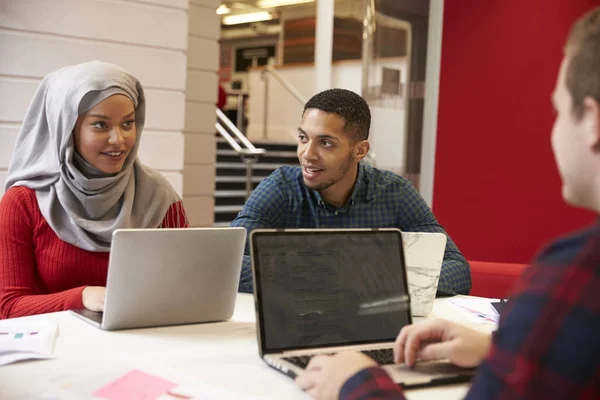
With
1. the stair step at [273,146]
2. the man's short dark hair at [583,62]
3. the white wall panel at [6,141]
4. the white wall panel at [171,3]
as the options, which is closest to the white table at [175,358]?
the man's short dark hair at [583,62]

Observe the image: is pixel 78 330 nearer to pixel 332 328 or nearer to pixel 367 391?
pixel 332 328

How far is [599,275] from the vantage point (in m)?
0.71

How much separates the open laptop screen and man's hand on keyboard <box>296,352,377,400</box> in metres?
0.22

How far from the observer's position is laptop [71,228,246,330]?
1.46 meters

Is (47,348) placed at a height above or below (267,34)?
below

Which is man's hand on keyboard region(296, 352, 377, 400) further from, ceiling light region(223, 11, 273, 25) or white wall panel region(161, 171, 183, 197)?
ceiling light region(223, 11, 273, 25)

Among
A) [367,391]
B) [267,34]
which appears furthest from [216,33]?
[267,34]

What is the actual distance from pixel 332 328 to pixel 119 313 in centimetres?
48

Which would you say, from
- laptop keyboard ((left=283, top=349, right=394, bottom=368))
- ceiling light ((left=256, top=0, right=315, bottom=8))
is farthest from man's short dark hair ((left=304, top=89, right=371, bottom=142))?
ceiling light ((left=256, top=0, right=315, bottom=8))

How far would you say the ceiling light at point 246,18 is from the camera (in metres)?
14.5

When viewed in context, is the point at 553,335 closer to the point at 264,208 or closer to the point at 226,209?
the point at 264,208

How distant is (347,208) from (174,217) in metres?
0.59

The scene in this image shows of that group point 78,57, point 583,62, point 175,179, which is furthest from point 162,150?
point 583,62

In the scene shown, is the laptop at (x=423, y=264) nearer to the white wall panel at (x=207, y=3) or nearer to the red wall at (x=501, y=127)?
the red wall at (x=501, y=127)
